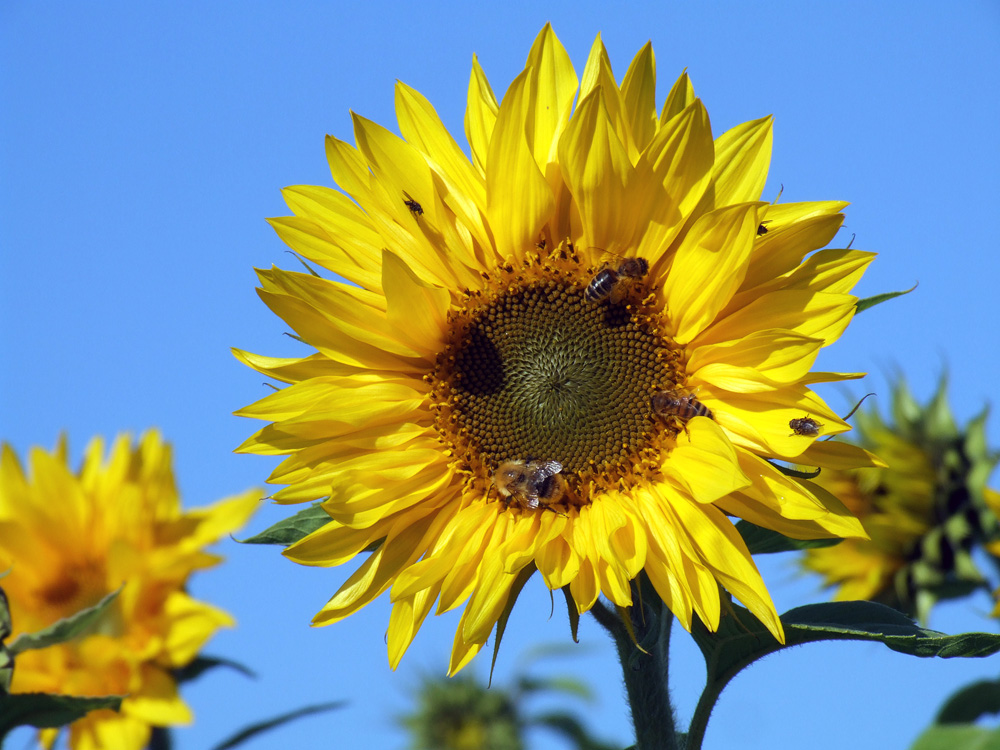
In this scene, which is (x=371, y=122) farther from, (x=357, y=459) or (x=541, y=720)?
(x=541, y=720)

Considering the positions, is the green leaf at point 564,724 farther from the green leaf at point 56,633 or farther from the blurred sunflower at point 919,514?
the green leaf at point 56,633

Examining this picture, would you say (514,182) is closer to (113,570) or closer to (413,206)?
(413,206)

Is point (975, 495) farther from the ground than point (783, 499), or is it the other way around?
point (975, 495)

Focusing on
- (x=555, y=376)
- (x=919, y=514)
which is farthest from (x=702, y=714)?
(x=919, y=514)

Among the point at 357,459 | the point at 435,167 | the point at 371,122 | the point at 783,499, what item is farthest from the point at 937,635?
the point at 371,122

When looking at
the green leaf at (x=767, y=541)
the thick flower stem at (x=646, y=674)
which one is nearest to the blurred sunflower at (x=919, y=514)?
the green leaf at (x=767, y=541)
